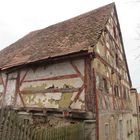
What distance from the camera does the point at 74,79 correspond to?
7922mm

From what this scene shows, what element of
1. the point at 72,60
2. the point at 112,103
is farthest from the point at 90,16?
the point at 112,103

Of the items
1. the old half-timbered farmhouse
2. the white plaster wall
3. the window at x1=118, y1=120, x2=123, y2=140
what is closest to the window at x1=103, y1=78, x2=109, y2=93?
the old half-timbered farmhouse

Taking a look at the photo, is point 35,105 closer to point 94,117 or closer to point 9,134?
point 94,117

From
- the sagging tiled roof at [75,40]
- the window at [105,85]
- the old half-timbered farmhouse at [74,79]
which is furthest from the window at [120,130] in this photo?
the sagging tiled roof at [75,40]

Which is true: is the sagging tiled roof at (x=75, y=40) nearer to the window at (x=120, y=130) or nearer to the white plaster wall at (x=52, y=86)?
the white plaster wall at (x=52, y=86)

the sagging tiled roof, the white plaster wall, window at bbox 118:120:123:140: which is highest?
the sagging tiled roof

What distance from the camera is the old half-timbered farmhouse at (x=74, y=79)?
7.54 m

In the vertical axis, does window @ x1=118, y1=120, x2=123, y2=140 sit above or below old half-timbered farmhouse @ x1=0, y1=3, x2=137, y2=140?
below

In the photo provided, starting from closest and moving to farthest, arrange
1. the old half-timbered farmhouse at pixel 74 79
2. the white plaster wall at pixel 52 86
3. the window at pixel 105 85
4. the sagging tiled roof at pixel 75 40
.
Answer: the old half-timbered farmhouse at pixel 74 79 → the white plaster wall at pixel 52 86 → the sagging tiled roof at pixel 75 40 → the window at pixel 105 85

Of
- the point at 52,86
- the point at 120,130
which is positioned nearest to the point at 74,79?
the point at 52,86

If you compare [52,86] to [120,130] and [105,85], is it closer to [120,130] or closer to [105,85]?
[105,85]

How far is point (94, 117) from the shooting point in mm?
7195

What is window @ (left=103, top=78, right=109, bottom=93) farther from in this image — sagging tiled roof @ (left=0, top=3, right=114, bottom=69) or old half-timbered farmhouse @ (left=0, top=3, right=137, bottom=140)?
sagging tiled roof @ (left=0, top=3, right=114, bottom=69)

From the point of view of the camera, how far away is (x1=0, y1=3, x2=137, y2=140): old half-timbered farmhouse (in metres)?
7.54
